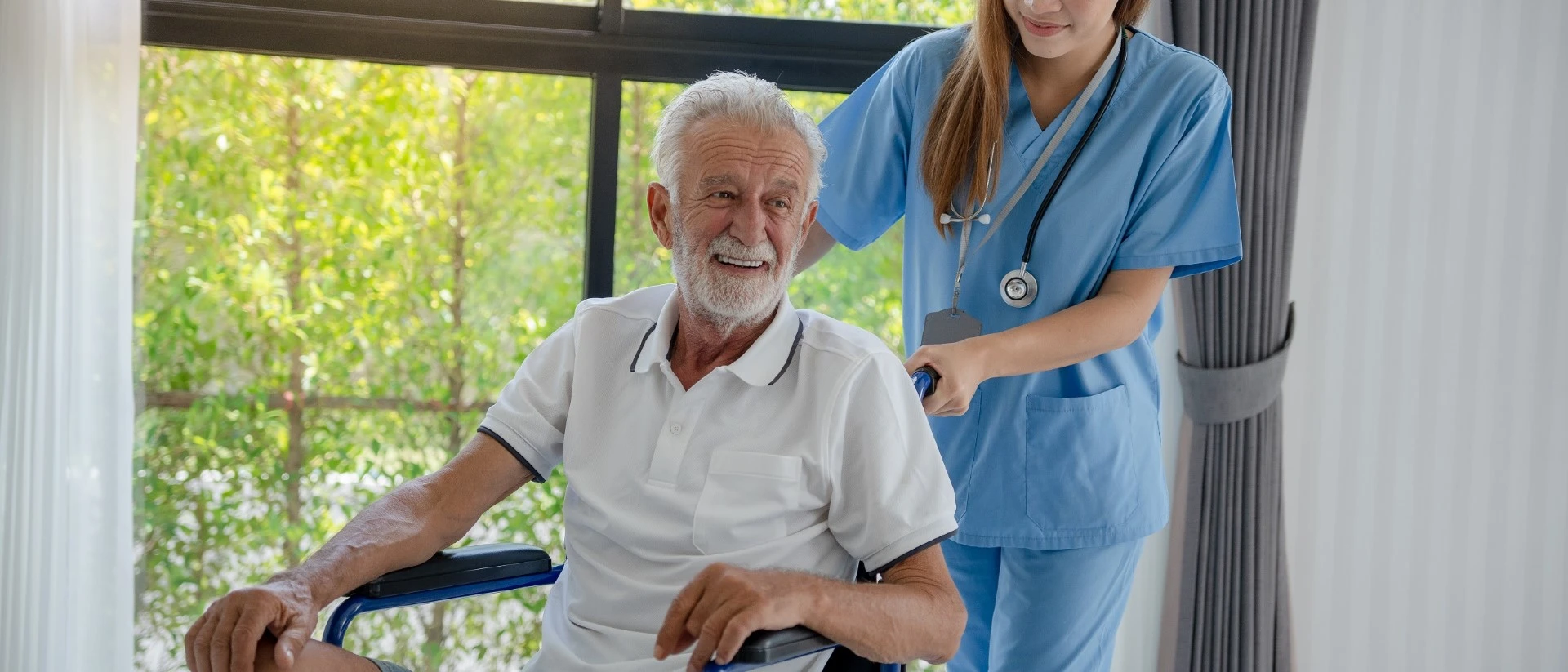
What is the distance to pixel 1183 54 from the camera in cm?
182

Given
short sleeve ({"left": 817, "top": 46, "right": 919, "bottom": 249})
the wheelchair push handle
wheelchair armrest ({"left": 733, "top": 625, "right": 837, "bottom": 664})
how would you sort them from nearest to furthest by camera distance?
1. wheelchair armrest ({"left": 733, "top": 625, "right": 837, "bottom": 664})
2. the wheelchair push handle
3. short sleeve ({"left": 817, "top": 46, "right": 919, "bottom": 249})

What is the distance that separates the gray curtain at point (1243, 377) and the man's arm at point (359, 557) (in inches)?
61.9

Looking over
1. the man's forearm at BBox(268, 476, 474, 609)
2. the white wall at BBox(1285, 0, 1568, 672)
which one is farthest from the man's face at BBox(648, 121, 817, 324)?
the white wall at BBox(1285, 0, 1568, 672)

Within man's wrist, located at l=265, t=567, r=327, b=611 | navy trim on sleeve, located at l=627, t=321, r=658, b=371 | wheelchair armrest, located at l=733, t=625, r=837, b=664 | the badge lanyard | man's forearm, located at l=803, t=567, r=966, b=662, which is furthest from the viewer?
the badge lanyard

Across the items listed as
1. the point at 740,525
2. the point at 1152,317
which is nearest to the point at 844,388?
the point at 740,525

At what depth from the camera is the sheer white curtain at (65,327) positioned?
2.30m

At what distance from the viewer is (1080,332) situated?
1660 millimetres

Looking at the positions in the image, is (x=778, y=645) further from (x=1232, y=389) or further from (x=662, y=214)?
(x=1232, y=389)

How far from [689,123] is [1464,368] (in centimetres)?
210

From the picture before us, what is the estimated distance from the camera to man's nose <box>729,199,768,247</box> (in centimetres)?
154

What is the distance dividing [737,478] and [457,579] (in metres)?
0.37

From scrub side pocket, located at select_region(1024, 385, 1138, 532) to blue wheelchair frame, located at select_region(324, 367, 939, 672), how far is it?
30 cm

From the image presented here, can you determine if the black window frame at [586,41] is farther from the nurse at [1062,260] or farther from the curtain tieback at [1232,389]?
the curtain tieback at [1232,389]

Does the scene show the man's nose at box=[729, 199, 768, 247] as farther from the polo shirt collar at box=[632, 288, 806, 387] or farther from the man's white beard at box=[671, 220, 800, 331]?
the polo shirt collar at box=[632, 288, 806, 387]
